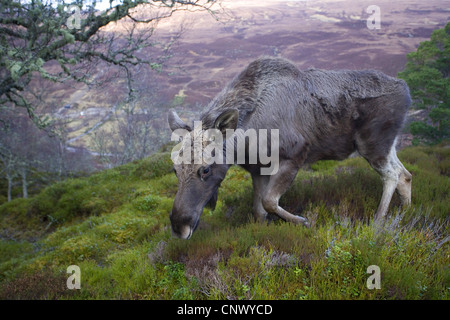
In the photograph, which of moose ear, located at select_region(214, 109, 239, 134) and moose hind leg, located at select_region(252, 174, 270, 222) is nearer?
moose ear, located at select_region(214, 109, 239, 134)

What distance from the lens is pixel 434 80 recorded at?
1280 cm

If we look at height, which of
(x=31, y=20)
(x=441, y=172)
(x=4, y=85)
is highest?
(x=31, y=20)

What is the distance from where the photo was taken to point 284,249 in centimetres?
340

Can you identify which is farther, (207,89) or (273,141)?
(207,89)

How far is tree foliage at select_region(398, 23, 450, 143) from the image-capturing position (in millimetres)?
12834

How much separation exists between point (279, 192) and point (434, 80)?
1300 cm

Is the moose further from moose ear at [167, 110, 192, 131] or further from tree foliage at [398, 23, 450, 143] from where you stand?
tree foliage at [398, 23, 450, 143]

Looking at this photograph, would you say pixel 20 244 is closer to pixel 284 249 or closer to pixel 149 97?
pixel 284 249

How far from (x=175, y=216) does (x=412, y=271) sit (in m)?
2.56

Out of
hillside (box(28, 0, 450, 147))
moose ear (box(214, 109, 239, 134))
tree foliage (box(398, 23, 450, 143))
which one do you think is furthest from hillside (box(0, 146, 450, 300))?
hillside (box(28, 0, 450, 147))

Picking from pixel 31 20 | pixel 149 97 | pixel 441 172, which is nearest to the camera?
pixel 31 20

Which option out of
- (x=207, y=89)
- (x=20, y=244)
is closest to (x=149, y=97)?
(x=207, y=89)

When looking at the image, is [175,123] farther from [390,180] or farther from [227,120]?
[390,180]
